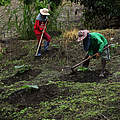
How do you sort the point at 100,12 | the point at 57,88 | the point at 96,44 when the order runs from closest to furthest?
the point at 57,88, the point at 96,44, the point at 100,12

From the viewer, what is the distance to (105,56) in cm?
437

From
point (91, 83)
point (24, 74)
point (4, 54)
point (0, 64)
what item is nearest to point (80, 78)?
point (91, 83)

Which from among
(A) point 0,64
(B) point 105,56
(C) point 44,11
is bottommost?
(A) point 0,64

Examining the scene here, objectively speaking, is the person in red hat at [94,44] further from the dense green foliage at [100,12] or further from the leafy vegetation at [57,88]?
the dense green foliage at [100,12]

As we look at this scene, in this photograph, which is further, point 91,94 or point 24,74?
point 24,74

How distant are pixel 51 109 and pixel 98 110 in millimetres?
609

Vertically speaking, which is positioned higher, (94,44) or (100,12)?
(100,12)

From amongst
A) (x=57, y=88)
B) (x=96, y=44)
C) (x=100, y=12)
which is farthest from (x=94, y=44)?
(x=100, y=12)

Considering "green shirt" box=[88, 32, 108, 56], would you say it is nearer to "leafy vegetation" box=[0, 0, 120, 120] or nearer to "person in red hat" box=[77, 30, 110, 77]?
"person in red hat" box=[77, 30, 110, 77]

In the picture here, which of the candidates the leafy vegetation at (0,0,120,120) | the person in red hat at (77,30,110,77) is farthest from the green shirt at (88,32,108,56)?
the leafy vegetation at (0,0,120,120)

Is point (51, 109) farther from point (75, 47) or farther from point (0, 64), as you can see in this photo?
point (75, 47)

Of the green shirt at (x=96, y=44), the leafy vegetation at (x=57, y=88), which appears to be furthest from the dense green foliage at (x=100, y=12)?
the green shirt at (x=96, y=44)

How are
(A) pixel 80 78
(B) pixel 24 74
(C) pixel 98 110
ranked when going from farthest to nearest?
1. (B) pixel 24 74
2. (A) pixel 80 78
3. (C) pixel 98 110

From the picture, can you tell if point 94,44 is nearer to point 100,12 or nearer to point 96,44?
point 96,44
